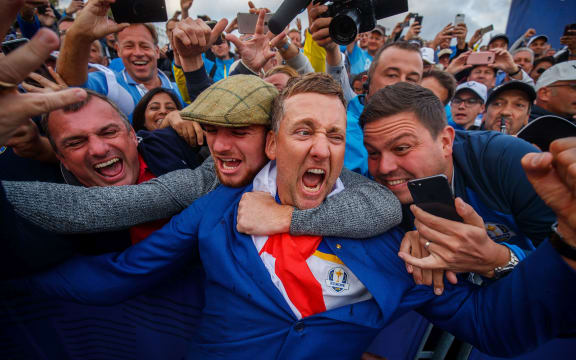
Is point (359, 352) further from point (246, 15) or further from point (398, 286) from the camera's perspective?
point (246, 15)

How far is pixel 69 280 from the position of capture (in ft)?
4.76

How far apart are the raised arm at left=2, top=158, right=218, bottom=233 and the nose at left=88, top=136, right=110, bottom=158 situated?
41 centimetres

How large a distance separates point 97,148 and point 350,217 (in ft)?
5.31

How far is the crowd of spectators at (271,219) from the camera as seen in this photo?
1.23 metres

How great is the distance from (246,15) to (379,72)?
63.5 inches

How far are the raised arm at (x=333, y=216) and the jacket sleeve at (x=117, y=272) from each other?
342 millimetres

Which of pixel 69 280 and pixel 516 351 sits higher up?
pixel 69 280

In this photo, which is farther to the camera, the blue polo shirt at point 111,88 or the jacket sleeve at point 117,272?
the blue polo shirt at point 111,88

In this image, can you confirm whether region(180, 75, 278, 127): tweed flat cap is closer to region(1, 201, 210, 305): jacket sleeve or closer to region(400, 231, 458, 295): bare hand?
region(1, 201, 210, 305): jacket sleeve

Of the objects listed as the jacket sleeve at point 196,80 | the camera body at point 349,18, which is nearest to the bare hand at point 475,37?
the camera body at point 349,18

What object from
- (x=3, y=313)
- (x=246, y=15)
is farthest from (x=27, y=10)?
(x=3, y=313)

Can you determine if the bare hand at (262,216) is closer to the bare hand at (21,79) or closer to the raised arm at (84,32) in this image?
the bare hand at (21,79)

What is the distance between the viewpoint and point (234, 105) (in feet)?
5.33

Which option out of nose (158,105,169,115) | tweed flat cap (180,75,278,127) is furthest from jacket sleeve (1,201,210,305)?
nose (158,105,169,115)
